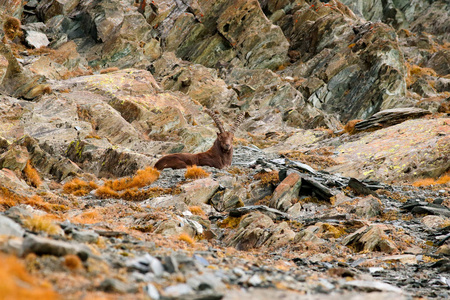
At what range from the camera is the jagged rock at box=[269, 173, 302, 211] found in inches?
502

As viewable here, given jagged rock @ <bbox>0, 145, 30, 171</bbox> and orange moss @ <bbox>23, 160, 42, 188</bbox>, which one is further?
orange moss @ <bbox>23, 160, 42, 188</bbox>

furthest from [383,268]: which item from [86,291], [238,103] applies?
[238,103]

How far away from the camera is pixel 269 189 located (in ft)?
46.4

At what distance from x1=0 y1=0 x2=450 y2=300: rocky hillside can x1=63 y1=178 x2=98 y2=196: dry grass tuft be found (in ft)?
0.28

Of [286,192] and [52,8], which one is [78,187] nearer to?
[286,192]

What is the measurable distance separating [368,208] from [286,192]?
277 cm

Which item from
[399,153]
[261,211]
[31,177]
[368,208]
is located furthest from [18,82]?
[399,153]

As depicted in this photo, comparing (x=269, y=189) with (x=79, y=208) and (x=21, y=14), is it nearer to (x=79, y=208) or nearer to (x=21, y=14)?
(x=79, y=208)

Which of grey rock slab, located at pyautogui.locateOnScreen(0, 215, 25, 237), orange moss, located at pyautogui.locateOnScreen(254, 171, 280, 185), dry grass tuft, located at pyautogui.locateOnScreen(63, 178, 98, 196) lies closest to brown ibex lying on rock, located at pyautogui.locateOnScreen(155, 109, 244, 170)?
orange moss, located at pyautogui.locateOnScreen(254, 171, 280, 185)

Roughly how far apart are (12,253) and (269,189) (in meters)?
11.2

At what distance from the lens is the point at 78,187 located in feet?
49.0

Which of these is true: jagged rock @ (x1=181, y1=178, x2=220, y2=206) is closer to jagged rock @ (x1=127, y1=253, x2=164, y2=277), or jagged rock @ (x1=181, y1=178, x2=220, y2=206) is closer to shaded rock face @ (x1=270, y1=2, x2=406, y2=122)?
jagged rock @ (x1=127, y1=253, x2=164, y2=277)

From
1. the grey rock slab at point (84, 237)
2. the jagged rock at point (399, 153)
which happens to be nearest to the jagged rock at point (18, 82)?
the jagged rock at point (399, 153)

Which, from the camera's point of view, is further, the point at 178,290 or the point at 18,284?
the point at 178,290
